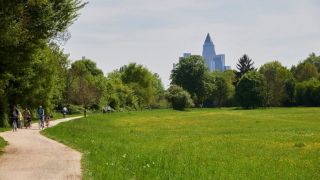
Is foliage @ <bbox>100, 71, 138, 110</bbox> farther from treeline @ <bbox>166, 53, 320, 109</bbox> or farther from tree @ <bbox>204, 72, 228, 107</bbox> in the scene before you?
tree @ <bbox>204, 72, 228, 107</bbox>

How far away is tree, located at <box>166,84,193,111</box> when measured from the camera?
450 ft

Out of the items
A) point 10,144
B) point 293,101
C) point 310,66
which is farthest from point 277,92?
point 10,144

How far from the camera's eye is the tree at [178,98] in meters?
137

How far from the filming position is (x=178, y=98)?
137375 millimetres

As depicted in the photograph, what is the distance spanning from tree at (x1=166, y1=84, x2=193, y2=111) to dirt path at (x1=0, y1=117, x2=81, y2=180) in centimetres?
10810

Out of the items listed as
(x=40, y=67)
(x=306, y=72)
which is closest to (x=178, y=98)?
(x=306, y=72)

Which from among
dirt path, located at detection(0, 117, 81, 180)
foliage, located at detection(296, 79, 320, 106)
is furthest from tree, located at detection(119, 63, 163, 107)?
dirt path, located at detection(0, 117, 81, 180)

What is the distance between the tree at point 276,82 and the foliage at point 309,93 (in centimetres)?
759

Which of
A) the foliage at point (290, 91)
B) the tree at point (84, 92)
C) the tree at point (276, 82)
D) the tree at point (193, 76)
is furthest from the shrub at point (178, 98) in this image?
the foliage at point (290, 91)

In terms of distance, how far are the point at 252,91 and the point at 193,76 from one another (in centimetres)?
3071

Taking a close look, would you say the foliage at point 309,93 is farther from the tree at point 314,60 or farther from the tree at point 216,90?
the tree at point 314,60

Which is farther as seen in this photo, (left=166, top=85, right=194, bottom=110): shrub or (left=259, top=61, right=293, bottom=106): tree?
(left=259, top=61, right=293, bottom=106): tree

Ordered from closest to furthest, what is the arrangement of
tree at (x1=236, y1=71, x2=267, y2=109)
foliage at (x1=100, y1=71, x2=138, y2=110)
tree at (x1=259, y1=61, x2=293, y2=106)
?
foliage at (x1=100, y1=71, x2=138, y2=110)
tree at (x1=236, y1=71, x2=267, y2=109)
tree at (x1=259, y1=61, x2=293, y2=106)

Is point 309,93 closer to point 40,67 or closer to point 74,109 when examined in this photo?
point 74,109
